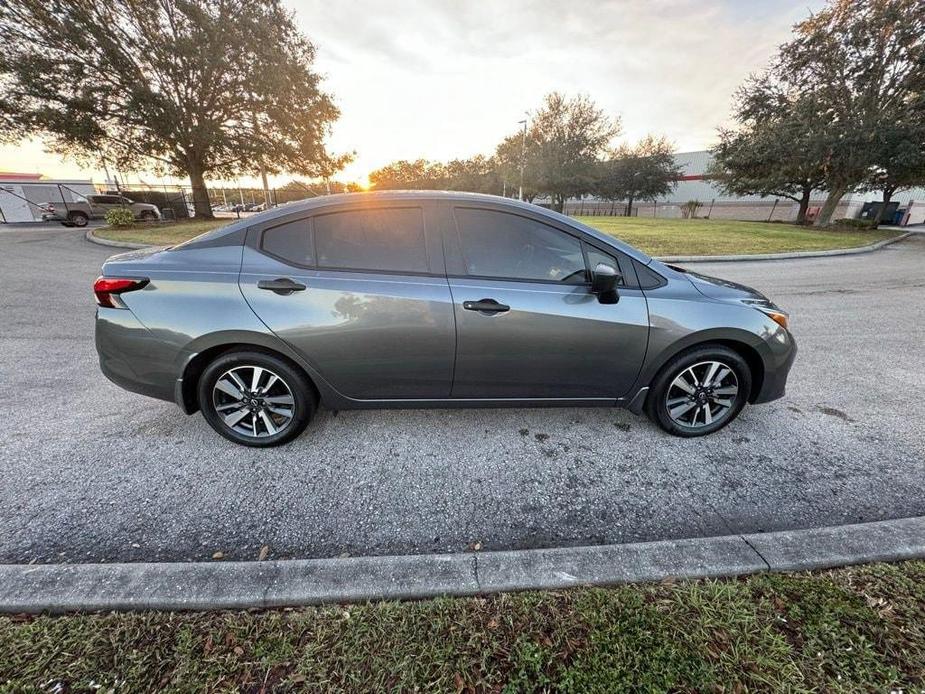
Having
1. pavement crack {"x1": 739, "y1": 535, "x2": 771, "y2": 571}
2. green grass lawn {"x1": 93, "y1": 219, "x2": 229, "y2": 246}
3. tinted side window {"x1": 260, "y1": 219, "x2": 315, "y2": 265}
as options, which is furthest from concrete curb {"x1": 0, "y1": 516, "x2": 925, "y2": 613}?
green grass lawn {"x1": 93, "y1": 219, "x2": 229, "y2": 246}

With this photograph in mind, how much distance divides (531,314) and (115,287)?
2.60 m

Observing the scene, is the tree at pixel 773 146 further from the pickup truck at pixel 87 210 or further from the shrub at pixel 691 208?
the pickup truck at pixel 87 210

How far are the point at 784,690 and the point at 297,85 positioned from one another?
910 inches

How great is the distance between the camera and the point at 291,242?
2.50 m

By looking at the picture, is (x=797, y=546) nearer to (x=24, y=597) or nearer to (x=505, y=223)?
(x=505, y=223)

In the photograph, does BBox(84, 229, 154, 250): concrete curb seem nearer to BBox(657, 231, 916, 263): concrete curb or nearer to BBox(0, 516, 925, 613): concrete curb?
BBox(0, 516, 925, 613): concrete curb

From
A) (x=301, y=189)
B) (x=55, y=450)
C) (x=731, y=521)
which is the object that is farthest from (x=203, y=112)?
(x=731, y=521)

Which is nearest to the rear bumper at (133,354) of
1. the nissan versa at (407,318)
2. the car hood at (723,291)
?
the nissan versa at (407,318)

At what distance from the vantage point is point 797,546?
6.07ft

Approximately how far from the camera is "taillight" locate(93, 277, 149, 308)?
8.00ft

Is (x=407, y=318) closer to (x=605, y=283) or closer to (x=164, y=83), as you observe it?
(x=605, y=283)

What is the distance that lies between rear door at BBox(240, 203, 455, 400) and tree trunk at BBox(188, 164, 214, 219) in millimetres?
23265

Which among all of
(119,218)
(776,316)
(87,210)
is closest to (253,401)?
(776,316)

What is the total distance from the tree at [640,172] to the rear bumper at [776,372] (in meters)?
43.0
